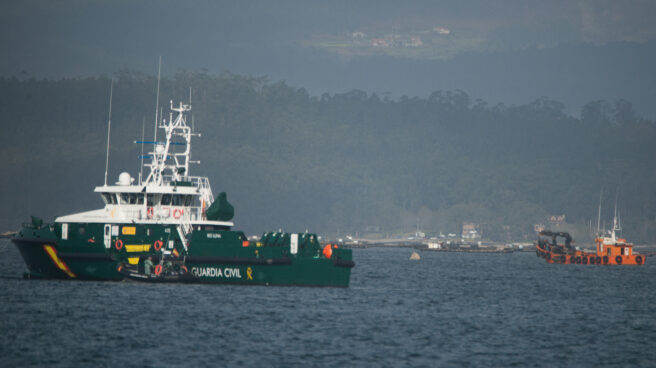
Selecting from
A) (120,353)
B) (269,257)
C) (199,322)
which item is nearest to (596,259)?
(269,257)

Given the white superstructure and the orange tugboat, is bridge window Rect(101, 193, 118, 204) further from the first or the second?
the orange tugboat

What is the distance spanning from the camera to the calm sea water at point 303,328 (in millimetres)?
29125

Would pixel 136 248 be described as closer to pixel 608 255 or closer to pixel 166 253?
pixel 166 253

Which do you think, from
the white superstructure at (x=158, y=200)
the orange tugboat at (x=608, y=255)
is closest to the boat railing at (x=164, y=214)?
the white superstructure at (x=158, y=200)

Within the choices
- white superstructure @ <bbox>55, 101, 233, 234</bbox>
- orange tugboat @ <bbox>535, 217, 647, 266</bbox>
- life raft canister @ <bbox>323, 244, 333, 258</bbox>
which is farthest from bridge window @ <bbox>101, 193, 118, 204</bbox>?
orange tugboat @ <bbox>535, 217, 647, 266</bbox>

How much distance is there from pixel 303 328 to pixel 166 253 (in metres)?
12.7

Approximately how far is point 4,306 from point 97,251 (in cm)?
722

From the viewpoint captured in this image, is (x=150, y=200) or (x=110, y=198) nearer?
(x=150, y=200)

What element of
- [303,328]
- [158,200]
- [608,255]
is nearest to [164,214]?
[158,200]

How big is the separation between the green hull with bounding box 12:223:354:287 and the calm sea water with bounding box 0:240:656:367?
0.94 m

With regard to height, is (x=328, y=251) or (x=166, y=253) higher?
(x=328, y=251)

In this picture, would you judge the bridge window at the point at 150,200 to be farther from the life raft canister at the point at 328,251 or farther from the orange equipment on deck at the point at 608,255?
the orange equipment on deck at the point at 608,255

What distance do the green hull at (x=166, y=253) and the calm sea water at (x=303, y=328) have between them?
3.08 ft

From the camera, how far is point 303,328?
1382 inches
